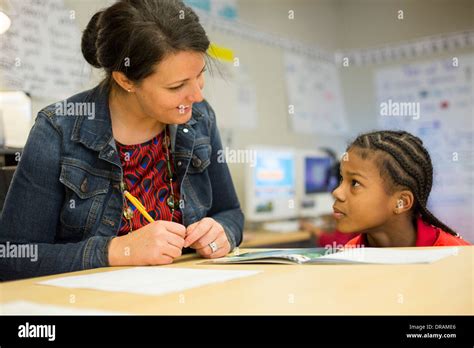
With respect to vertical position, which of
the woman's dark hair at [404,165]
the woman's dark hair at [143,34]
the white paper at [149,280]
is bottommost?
the white paper at [149,280]

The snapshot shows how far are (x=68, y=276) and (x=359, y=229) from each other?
85 cm

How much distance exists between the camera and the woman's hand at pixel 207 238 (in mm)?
1070

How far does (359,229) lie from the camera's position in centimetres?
149

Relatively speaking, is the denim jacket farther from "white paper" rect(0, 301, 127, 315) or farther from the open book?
"white paper" rect(0, 301, 127, 315)

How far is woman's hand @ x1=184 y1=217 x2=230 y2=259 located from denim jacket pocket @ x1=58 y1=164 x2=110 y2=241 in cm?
22

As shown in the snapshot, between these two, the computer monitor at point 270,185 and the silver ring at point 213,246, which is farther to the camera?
the computer monitor at point 270,185

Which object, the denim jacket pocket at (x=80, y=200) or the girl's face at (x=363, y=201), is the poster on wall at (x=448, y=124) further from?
the denim jacket pocket at (x=80, y=200)

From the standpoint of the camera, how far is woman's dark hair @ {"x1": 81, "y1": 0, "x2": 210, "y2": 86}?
1.18 meters

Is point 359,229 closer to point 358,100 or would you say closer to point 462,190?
point 462,190

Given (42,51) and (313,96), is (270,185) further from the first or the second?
(42,51)

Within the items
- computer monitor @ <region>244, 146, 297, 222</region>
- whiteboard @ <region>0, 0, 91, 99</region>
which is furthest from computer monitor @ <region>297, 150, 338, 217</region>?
whiteboard @ <region>0, 0, 91, 99</region>

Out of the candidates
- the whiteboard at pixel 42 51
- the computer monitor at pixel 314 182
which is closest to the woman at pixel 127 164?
the whiteboard at pixel 42 51

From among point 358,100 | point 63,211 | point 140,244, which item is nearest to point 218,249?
point 140,244

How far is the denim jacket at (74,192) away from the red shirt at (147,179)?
0.12 feet
